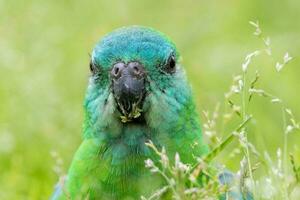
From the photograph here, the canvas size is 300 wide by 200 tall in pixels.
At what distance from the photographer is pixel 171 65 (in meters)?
5.26

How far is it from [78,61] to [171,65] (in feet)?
9.06

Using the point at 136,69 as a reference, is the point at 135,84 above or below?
below

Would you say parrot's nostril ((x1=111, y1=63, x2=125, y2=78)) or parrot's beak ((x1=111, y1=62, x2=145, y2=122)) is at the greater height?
parrot's nostril ((x1=111, y1=63, x2=125, y2=78))

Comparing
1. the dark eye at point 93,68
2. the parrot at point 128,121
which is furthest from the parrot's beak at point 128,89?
the dark eye at point 93,68

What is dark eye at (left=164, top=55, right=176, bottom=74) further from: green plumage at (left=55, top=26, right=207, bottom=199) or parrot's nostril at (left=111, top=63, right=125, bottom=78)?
parrot's nostril at (left=111, top=63, right=125, bottom=78)

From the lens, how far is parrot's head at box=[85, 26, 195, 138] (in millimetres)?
4844

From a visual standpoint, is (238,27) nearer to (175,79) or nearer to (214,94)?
(214,94)

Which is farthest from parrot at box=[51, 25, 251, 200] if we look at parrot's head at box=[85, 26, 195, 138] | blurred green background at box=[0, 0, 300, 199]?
blurred green background at box=[0, 0, 300, 199]

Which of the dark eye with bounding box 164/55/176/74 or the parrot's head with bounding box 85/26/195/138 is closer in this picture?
the parrot's head with bounding box 85/26/195/138

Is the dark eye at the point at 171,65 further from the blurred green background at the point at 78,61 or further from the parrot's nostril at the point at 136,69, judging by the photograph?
the blurred green background at the point at 78,61

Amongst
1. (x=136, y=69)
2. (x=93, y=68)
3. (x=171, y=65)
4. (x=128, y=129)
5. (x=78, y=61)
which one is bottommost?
(x=128, y=129)

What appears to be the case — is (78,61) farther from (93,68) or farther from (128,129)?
(128,129)

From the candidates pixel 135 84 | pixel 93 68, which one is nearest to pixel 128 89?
pixel 135 84

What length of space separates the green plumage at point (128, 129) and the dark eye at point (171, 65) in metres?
0.02
